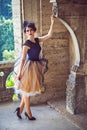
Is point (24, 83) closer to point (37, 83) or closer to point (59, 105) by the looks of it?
point (37, 83)

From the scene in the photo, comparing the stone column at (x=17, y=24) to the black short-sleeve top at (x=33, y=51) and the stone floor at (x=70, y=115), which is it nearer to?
the black short-sleeve top at (x=33, y=51)

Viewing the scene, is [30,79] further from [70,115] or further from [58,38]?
[58,38]

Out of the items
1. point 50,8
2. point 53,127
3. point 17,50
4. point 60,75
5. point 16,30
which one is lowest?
point 53,127

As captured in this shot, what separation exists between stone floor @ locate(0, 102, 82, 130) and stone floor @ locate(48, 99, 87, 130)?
0.05 m

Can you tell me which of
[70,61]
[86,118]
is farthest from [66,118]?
[70,61]

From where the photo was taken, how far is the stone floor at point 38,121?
495 centimetres

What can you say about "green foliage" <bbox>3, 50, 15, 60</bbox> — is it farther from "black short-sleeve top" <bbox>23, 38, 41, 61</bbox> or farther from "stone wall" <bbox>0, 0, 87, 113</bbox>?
"black short-sleeve top" <bbox>23, 38, 41, 61</bbox>

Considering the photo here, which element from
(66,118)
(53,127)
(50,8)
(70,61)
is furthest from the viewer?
(70,61)

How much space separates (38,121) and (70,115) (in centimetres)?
58

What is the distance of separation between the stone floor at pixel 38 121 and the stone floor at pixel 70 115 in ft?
0.17

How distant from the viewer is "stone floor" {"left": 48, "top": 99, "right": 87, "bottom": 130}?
497 centimetres

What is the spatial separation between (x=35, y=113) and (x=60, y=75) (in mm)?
1037

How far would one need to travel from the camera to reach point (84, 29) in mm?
5094

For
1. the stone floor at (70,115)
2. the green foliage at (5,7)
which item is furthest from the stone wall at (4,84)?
the green foliage at (5,7)
